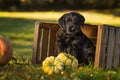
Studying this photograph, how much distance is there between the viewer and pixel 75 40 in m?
8.91

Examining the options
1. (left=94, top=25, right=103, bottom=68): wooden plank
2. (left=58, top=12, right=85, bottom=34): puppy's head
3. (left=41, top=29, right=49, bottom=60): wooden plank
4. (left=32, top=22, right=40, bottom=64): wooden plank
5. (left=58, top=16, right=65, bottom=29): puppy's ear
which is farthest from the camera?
(left=41, top=29, right=49, bottom=60): wooden plank

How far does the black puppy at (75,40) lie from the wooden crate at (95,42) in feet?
0.79

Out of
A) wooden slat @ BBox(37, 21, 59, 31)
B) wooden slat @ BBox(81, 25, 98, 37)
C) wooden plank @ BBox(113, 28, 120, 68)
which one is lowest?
wooden plank @ BBox(113, 28, 120, 68)

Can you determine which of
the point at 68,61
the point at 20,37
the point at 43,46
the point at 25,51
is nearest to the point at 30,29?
the point at 20,37

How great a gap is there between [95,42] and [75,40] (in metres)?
0.77

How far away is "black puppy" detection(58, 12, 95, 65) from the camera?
28.9 feet

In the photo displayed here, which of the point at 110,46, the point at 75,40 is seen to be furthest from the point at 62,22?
the point at 110,46

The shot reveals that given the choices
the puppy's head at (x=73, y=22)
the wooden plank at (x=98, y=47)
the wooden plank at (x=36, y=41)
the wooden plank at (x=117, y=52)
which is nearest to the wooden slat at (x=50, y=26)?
the wooden plank at (x=36, y=41)

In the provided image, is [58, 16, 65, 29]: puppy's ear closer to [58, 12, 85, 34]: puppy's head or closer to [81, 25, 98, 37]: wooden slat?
[58, 12, 85, 34]: puppy's head

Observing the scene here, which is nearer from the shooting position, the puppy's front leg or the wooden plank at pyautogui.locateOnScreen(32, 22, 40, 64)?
the puppy's front leg

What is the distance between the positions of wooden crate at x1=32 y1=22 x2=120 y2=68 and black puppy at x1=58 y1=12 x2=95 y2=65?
240 millimetres

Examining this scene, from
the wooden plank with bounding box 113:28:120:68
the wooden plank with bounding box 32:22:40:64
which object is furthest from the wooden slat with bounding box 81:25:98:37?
the wooden plank with bounding box 32:22:40:64

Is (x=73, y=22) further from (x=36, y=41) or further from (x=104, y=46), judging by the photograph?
(x=36, y=41)

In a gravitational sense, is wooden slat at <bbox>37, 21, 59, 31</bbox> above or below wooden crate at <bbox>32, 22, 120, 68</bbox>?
above
